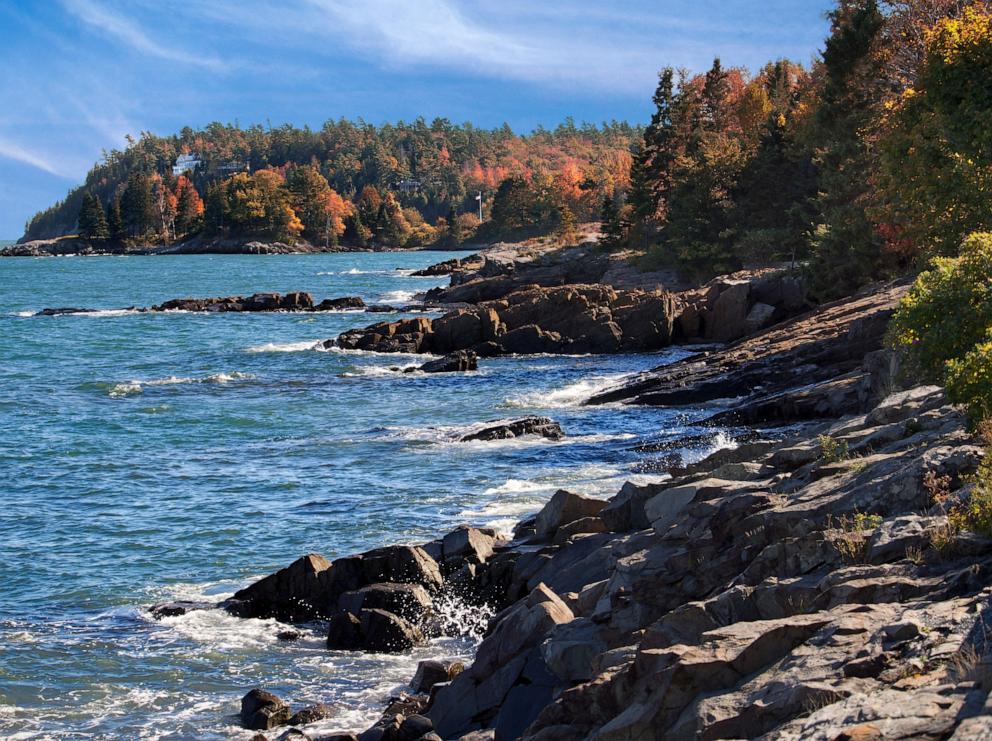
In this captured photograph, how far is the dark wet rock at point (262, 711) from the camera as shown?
538 inches

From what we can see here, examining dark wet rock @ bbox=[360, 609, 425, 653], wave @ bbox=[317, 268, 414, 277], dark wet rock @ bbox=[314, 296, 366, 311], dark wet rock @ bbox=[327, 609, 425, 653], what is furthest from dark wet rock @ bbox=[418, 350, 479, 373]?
wave @ bbox=[317, 268, 414, 277]

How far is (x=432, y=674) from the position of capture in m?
14.4

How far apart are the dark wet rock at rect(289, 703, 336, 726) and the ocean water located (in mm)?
190

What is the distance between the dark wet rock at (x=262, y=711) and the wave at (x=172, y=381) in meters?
30.6

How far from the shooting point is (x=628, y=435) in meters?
29.6

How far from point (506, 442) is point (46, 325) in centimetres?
5095

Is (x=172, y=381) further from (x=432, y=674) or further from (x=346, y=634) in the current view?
(x=432, y=674)

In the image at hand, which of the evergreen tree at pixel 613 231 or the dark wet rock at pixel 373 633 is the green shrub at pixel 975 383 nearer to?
the dark wet rock at pixel 373 633

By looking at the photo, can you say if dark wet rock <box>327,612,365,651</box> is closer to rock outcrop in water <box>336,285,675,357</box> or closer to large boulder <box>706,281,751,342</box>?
rock outcrop in water <box>336,285,675,357</box>

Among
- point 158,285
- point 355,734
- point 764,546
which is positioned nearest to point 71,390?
point 355,734

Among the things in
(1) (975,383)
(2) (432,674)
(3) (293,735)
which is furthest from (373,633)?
(1) (975,383)

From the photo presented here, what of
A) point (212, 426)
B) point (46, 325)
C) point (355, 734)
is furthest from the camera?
point (46, 325)

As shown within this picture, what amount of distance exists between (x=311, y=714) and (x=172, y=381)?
33.7 meters

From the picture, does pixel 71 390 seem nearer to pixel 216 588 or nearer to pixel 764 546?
pixel 216 588
